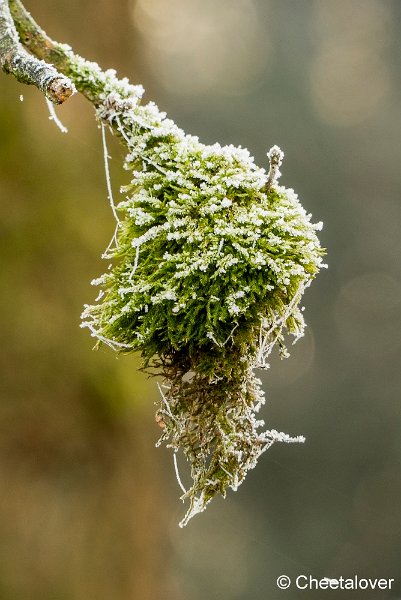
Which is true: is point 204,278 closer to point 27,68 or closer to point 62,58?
point 27,68

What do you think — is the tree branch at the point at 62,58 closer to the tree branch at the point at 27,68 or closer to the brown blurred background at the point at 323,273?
the tree branch at the point at 27,68

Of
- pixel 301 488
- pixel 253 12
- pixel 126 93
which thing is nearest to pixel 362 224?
pixel 253 12

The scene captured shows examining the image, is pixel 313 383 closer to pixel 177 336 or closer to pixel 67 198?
pixel 67 198

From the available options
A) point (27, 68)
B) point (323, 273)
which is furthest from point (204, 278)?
point (323, 273)
